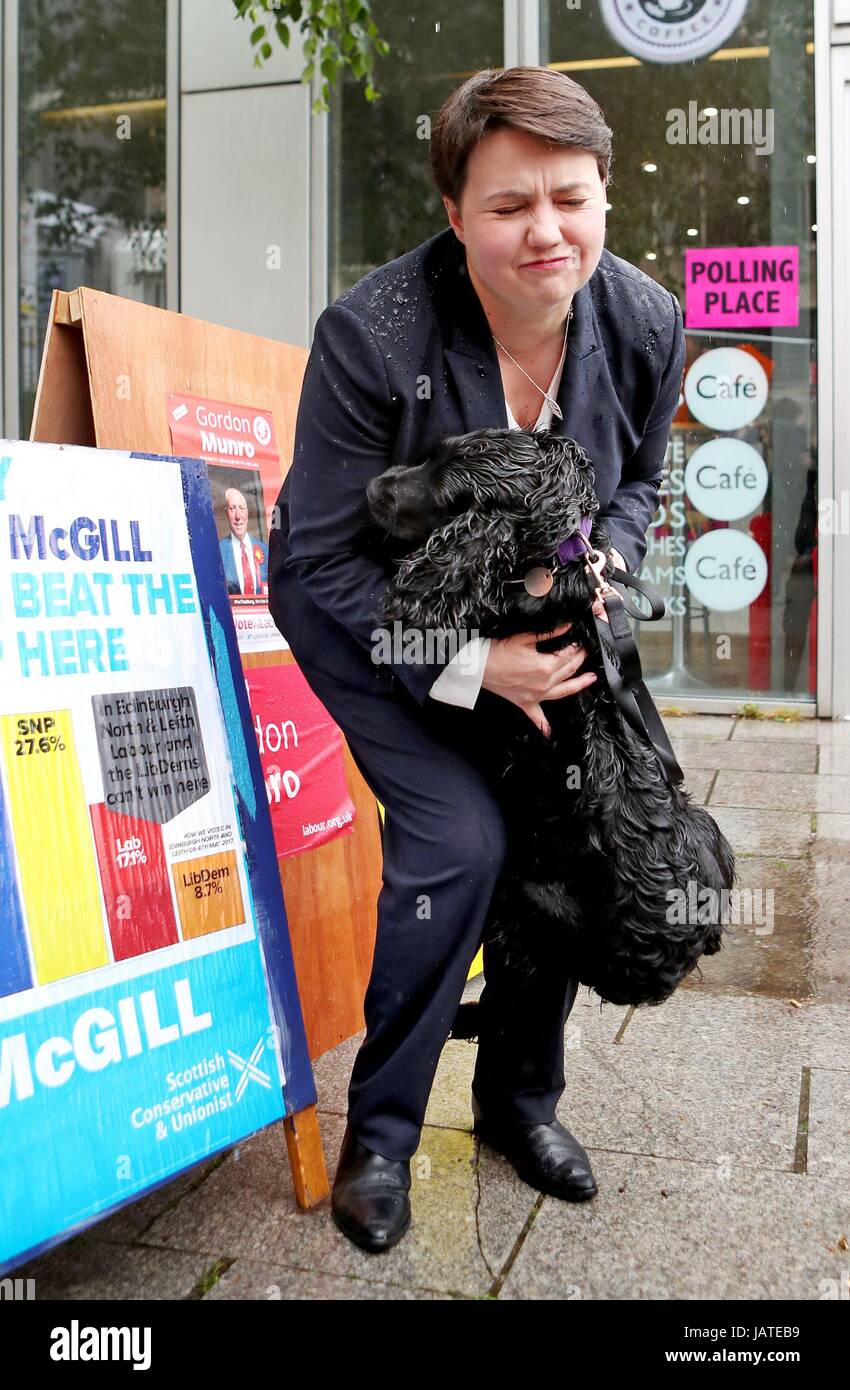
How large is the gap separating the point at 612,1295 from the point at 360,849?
4.39 ft

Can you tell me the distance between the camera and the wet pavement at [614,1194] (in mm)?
2051

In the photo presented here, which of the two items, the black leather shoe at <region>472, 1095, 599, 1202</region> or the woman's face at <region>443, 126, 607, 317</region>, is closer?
the woman's face at <region>443, 126, 607, 317</region>

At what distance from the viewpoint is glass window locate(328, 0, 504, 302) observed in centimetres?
719

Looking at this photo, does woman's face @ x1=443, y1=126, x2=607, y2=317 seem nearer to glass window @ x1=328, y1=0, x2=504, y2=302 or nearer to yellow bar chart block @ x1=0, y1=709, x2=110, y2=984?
yellow bar chart block @ x1=0, y1=709, x2=110, y2=984

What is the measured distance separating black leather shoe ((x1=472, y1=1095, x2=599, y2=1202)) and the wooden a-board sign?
0.63 metres

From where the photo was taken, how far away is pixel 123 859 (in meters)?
2.08

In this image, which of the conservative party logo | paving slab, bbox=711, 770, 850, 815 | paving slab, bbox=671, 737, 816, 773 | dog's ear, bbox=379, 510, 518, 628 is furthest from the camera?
the conservative party logo

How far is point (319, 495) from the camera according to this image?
7.32ft

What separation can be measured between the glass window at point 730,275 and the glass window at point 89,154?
2.63m

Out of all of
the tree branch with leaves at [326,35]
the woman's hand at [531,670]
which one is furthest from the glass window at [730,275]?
the woman's hand at [531,670]

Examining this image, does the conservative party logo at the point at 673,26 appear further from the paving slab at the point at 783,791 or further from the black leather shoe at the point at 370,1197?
the black leather shoe at the point at 370,1197

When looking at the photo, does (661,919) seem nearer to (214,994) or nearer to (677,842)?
(677,842)

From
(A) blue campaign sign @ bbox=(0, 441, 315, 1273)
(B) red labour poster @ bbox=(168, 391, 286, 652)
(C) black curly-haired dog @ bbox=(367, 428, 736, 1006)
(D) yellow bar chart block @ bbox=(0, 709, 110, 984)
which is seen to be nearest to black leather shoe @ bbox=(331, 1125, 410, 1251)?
(A) blue campaign sign @ bbox=(0, 441, 315, 1273)

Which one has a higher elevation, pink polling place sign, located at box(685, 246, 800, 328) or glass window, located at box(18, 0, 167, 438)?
glass window, located at box(18, 0, 167, 438)
